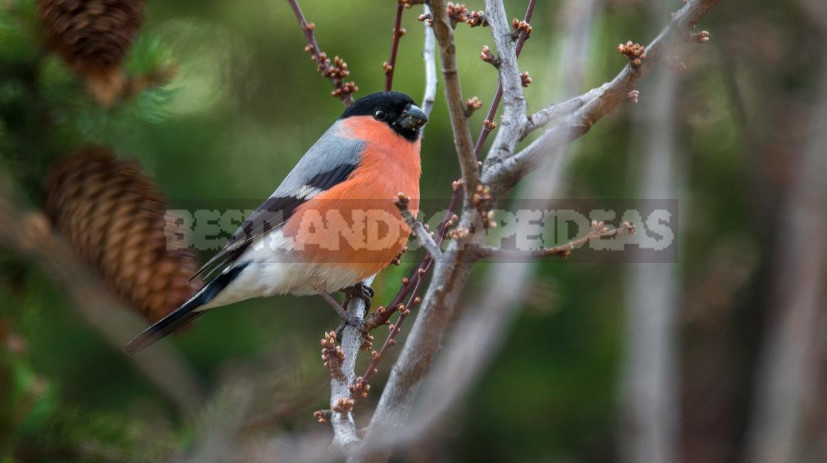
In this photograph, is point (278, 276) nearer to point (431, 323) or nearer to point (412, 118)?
point (412, 118)

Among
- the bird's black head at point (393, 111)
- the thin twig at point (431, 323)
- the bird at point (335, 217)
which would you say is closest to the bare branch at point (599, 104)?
the thin twig at point (431, 323)

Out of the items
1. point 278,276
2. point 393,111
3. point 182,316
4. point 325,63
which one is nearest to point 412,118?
point 393,111

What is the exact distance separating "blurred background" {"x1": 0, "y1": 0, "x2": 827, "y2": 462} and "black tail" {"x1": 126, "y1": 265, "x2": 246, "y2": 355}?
0.10 metres

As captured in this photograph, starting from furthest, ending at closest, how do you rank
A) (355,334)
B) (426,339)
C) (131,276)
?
(355,334), (131,276), (426,339)

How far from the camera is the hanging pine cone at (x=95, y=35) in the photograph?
181cm

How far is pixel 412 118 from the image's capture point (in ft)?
9.87

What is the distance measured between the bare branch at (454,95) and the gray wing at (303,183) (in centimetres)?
145

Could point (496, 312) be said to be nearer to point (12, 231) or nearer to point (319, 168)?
point (12, 231)

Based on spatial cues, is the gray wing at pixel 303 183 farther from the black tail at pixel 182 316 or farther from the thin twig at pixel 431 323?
the thin twig at pixel 431 323

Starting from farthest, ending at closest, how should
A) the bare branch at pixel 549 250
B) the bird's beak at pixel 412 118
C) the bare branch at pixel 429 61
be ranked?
the bird's beak at pixel 412 118 → the bare branch at pixel 429 61 → the bare branch at pixel 549 250

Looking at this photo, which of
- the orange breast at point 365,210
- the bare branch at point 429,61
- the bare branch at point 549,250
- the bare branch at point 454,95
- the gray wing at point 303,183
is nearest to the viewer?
the bare branch at point 454,95

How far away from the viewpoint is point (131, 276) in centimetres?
184

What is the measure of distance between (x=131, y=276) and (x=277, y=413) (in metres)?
0.42

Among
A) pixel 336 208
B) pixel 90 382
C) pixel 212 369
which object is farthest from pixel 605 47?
pixel 90 382
